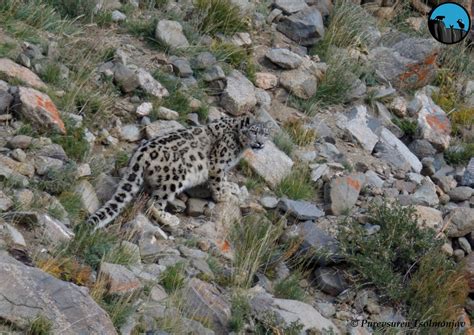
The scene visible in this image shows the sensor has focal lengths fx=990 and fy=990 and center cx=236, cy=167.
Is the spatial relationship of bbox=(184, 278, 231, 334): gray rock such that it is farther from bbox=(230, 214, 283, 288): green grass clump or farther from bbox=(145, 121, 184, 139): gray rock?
bbox=(145, 121, 184, 139): gray rock

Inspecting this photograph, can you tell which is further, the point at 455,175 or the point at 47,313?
the point at 455,175

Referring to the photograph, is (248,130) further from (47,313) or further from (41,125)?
(47,313)

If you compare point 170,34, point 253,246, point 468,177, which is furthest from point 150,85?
point 468,177

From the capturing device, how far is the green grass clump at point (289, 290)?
10352 millimetres

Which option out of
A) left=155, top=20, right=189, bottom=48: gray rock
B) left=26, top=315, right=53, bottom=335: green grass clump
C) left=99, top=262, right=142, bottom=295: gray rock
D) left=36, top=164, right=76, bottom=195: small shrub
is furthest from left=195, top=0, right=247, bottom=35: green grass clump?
left=26, top=315, right=53, bottom=335: green grass clump

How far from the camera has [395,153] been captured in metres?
14.2

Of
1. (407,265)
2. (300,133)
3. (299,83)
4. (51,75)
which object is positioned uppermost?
(51,75)

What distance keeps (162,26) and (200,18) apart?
832 millimetres

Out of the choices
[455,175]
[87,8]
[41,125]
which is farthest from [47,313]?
[455,175]

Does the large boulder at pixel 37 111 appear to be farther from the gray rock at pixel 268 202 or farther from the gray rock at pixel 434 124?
the gray rock at pixel 434 124

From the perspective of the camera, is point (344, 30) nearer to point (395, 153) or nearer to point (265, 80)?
point (265, 80)

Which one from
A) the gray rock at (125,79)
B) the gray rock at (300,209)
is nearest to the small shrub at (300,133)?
the gray rock at (300,209)

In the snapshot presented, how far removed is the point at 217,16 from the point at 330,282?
17.3 ft

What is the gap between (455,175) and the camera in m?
14.5
